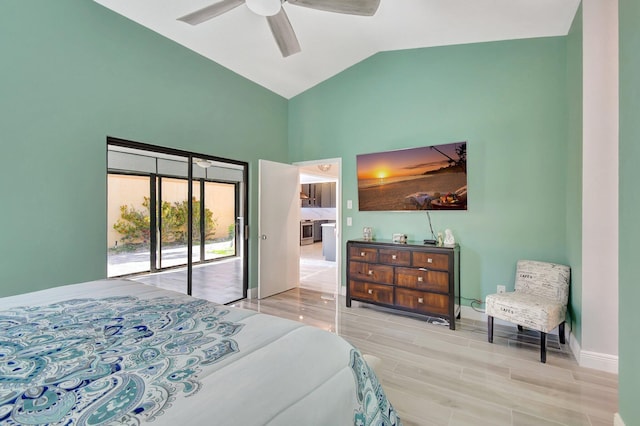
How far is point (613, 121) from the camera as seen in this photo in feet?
7.70

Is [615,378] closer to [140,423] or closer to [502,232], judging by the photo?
[502,232]

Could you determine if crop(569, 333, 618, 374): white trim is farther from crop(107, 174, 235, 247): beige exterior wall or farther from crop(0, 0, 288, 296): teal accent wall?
crop(0, 0, 288, 296): teal accent wall

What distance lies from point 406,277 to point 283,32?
2.87 m

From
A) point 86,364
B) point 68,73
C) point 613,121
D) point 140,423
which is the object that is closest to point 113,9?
point 68,73

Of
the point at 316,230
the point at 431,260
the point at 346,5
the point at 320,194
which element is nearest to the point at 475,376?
the point at 431,260

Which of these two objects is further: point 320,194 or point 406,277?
point 320,194

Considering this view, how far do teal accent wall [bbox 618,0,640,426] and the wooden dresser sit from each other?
1.61m

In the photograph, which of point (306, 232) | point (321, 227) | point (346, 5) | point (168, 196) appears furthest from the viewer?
point (306, 232)

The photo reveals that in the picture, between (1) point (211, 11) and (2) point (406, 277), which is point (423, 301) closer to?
(2) point (406, 277)

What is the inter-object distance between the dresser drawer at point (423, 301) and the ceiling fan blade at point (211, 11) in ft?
10.7

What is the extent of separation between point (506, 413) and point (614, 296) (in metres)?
1.39

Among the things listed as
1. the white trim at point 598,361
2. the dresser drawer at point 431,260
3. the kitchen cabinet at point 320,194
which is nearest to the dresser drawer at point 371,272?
the dresser drawer at point 431,260

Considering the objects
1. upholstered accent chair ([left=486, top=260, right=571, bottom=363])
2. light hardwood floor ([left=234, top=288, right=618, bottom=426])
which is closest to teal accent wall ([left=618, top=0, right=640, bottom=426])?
light hardwood floor ([left=234, top=288, right=618, bottom=426])

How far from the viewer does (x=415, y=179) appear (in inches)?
149
